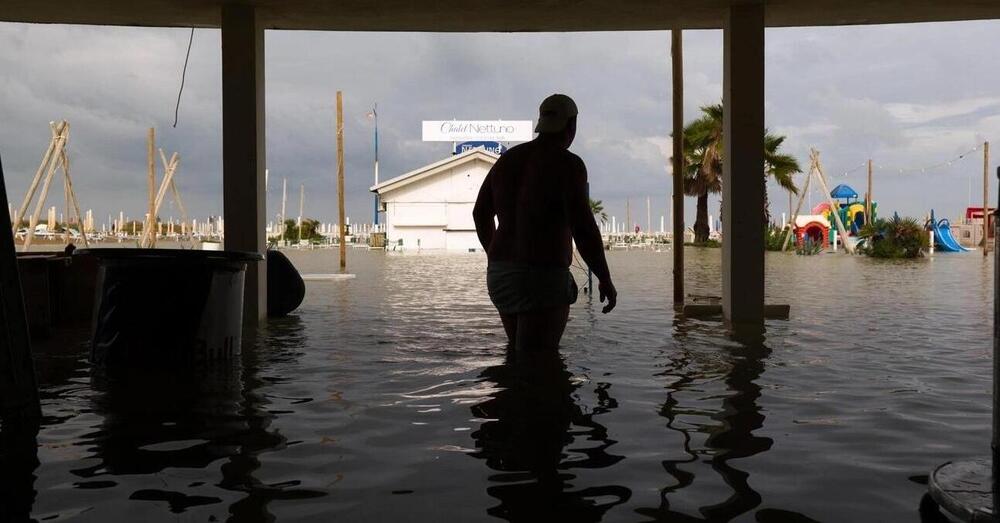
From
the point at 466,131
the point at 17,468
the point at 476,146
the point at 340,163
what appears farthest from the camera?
the point at 466,131

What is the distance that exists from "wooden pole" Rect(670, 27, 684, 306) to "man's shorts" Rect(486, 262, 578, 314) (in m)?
7.21

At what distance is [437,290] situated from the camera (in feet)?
52.7

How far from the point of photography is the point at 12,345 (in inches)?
161

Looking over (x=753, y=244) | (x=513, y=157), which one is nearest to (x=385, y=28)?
(x=753, y=244)

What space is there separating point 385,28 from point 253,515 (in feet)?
28.1

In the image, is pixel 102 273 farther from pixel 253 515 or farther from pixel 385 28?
pixel 385 28

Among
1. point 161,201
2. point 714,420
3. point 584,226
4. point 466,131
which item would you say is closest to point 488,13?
point 584,226

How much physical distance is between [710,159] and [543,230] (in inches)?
1530

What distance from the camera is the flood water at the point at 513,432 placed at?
288cm

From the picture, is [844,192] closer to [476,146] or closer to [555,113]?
[476,146]

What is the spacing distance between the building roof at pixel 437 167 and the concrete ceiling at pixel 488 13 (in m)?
34.4

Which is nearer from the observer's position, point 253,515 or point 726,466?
point 253,515

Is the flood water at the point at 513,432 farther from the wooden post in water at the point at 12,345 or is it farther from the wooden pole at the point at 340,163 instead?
the wooden pole at the point at 340,163

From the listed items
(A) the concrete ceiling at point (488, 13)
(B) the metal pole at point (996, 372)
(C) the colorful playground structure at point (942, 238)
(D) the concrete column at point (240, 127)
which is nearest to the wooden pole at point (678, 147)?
(A) the concrete ceiling at point (488, 13)
